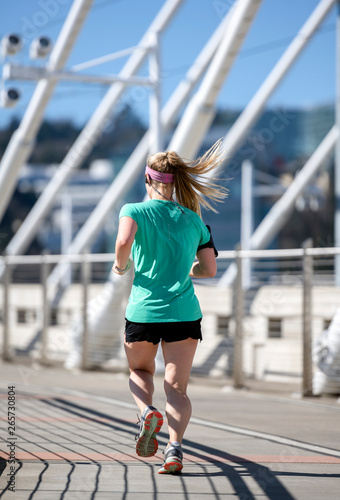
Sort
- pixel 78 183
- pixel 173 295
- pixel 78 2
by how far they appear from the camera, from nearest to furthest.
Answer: pixel 173 295, pixel 78 2, pixel 78 183

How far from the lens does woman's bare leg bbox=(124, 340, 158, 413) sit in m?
4.69

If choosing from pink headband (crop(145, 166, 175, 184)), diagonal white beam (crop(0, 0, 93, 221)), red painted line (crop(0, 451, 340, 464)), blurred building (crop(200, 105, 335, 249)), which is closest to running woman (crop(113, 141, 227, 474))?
pink headband (crop(145, 166, 175, 184))

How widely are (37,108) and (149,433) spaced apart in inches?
636

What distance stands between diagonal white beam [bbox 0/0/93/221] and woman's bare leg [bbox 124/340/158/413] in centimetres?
1168

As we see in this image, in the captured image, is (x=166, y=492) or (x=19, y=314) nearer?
(x=166, y=492)

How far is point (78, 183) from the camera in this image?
72812 mm

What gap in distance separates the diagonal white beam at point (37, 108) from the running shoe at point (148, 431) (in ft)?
39.4

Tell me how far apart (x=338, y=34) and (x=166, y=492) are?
1151cm

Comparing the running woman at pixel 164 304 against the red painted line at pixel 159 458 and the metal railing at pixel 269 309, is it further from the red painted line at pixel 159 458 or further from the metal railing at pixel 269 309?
the metal railing at pixel 269 309

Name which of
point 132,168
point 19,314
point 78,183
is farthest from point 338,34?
point 78,183

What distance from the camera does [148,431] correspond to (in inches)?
177

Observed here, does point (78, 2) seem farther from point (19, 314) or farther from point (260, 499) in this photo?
point (260, 499)

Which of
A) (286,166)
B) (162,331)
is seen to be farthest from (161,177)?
(286,166)

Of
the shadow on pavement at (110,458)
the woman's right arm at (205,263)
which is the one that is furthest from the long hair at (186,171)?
the shadow on pavement at (110,458)
